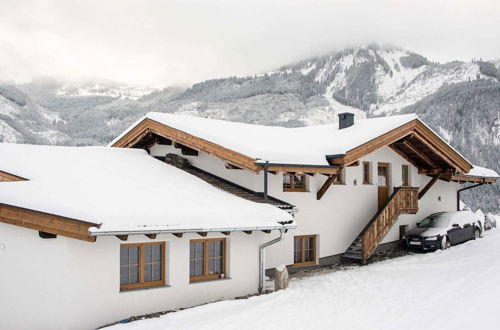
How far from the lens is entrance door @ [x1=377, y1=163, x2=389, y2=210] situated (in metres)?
20.9

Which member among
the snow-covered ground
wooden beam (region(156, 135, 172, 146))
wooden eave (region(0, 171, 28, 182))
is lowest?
the snow-covered ground

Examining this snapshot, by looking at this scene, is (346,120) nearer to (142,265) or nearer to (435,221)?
(435,221)

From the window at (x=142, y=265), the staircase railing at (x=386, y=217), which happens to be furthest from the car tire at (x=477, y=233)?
the window at (x=142, y=265)

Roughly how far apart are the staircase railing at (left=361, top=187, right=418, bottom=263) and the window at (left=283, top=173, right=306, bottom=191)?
10.4ft

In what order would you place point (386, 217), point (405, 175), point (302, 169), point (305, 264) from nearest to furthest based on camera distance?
point (302, 169) → point (305, 264) → point (386, 217) → point (405, 175)

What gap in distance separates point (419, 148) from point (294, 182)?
7524mm

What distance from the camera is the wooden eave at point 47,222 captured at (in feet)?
32.3

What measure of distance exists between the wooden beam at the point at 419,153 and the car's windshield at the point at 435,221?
7.55 feet

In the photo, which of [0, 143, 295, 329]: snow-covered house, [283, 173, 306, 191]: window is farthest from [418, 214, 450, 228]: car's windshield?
[0, 143, 295, 329]: snow-covered house

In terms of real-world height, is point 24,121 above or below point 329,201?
above

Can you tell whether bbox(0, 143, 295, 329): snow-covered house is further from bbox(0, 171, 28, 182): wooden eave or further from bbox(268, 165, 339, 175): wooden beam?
bbox(268, 165, 339, 175): wooden beam

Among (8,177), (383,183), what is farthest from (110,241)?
(383,183)

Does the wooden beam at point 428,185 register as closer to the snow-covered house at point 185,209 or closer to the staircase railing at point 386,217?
the snow-covered house at point 185,209

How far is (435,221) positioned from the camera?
22109 mm
